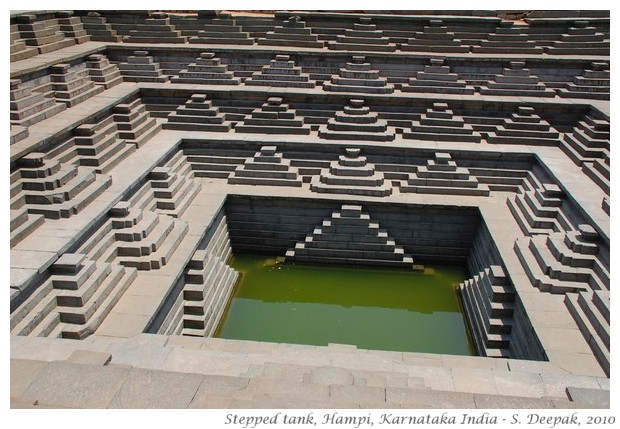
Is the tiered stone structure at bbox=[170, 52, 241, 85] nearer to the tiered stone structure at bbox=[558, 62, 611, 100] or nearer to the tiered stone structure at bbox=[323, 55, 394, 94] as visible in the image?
the tiered stone structure at bbox=[323, 55, 394, 94]

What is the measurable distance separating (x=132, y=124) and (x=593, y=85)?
12609mm

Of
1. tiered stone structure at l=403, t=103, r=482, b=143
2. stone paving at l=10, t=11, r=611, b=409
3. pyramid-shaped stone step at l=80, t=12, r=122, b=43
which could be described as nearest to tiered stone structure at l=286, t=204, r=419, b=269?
stone paving at l=10, t=11, r=611, b=409

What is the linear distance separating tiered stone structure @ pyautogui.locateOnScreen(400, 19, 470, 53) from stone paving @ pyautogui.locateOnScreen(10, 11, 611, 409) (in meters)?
0.06

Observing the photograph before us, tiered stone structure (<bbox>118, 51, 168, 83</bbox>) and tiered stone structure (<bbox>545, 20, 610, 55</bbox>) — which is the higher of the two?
tiered stone structure (<bbox>545, 20, 610, 55</bbox>)

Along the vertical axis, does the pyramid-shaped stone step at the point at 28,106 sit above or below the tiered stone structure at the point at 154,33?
below

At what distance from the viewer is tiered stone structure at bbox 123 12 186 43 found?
1530 centimetres

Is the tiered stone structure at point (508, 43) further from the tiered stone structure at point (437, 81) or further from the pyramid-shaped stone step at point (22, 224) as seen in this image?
the pyramid-shaped stone step at point (22, 224)

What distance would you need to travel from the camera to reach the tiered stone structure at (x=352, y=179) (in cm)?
1136

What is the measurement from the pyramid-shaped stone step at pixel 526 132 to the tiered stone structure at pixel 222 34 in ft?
26.5

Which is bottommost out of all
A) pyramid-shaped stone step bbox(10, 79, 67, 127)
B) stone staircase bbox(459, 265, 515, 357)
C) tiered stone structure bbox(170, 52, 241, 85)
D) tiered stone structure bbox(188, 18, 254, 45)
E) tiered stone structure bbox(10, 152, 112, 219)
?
stone staircase bbox(459, 265, 515, 357)

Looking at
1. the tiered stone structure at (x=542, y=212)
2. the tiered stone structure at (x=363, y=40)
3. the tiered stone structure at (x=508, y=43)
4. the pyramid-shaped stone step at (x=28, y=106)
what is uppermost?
the tiered stone structure at (x=508, y=43)

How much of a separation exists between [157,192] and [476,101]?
8.62 m

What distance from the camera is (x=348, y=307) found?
9828mm

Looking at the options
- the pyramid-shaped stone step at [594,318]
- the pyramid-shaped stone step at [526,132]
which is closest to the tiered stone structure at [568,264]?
the pyramid-shaped stone step at [594,318]
